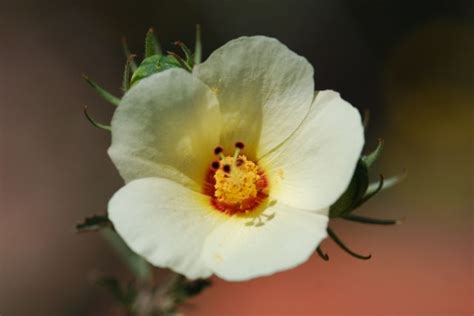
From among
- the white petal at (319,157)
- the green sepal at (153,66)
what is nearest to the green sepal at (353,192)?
the white petal at (319,157)

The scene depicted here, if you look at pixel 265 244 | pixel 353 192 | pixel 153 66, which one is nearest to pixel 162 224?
pixel 265 244

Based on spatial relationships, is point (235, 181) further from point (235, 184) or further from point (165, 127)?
point (165, 127)

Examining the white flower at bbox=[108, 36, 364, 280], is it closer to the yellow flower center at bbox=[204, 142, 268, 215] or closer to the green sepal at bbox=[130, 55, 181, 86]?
the yellow flower center at bbox=[204, 142, 268, 215]

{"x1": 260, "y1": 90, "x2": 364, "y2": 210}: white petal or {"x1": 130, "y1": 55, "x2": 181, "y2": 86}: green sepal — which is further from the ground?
{"x1": 130, "y1": 55, "x2": 181, "y2": 86}: green sepal

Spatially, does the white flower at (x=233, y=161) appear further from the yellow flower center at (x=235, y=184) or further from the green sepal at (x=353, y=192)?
the green sepal at (x=353, y=192)

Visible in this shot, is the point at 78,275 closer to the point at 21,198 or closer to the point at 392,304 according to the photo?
the point at 21,198

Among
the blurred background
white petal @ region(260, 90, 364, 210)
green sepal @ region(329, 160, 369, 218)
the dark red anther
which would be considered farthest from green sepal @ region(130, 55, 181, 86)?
the blurred background
